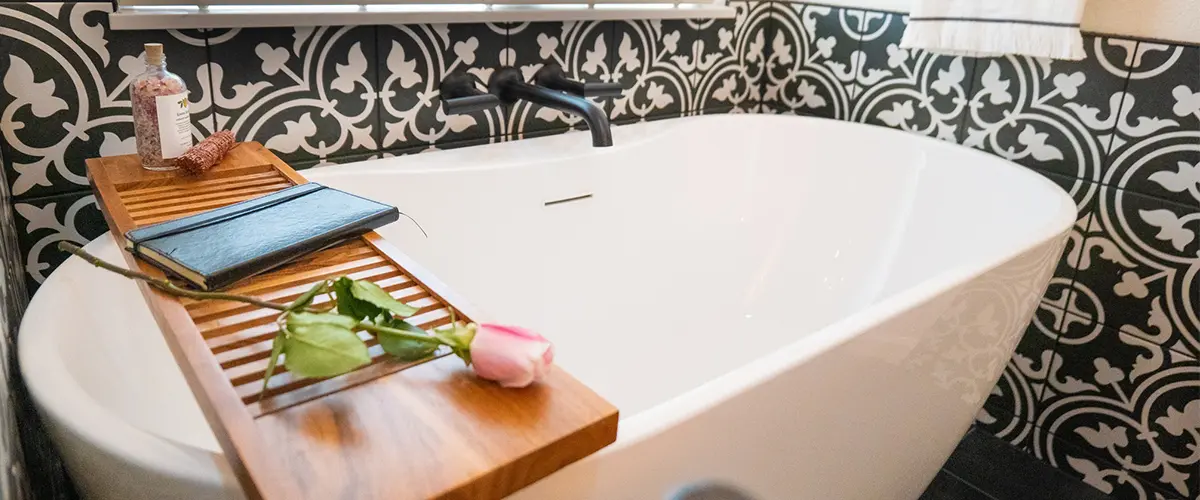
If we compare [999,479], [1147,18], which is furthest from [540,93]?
[999,479]

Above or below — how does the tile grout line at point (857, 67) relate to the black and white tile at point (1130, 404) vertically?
above

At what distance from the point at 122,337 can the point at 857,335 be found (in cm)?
87

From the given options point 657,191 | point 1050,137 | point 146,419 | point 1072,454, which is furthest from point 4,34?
point 1072,454

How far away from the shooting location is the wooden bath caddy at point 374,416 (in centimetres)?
56

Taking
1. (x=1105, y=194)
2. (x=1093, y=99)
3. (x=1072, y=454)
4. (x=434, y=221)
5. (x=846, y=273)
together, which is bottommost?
(x=1072, y=454)

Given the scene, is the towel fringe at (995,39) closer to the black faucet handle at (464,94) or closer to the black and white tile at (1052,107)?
the black and white tile at (1052,107)

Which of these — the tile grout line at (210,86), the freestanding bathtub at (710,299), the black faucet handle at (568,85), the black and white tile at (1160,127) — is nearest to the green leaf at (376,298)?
the freestanding bathtub at (710,299)

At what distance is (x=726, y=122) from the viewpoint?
1921 mm

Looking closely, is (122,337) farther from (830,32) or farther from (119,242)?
(830,32)

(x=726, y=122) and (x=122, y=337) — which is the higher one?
(x=726, y=122)

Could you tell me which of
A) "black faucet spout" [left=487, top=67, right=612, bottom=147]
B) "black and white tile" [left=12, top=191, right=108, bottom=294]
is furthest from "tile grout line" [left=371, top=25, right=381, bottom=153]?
"black and white tile" [left=12, top=191, right=108, bottom=294]

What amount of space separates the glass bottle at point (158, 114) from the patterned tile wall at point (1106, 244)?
1480 mm

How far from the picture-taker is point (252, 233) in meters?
0.87

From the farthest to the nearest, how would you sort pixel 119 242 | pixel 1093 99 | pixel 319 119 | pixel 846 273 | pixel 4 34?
pixel 846 273 → pixel 1093 99 → pixel 319 119 → pixel 4 34 → pixel 119 242
